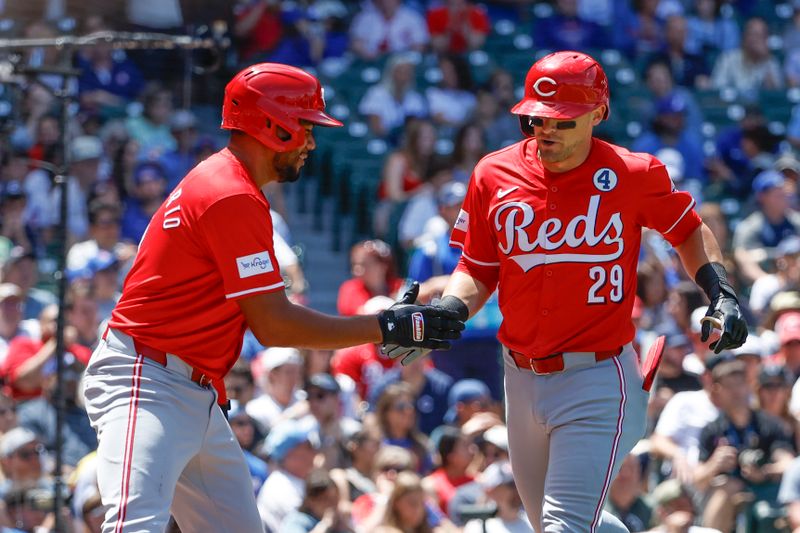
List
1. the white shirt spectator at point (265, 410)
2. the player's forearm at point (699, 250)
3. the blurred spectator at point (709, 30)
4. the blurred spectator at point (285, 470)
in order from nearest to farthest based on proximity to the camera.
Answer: the player's forearm at point (699, 250) → the blurred spectator at point (285, 470) → the white shirt spectator at point (265, 410) → the blurred spectator at point (709, 30)

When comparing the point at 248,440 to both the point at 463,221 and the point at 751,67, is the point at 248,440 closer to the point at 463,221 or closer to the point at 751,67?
the point at 463,221

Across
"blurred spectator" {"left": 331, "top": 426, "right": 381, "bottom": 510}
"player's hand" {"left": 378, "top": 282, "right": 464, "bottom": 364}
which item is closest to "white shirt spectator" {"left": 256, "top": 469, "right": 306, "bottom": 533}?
"blurred spectator" {"left": 331, "top": 426, "right": 381, "bottom": 510}

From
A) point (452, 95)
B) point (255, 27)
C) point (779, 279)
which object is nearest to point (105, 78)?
point (255, 27)

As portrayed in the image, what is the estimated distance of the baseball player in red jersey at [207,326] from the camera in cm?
442

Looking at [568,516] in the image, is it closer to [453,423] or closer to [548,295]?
[548,295]

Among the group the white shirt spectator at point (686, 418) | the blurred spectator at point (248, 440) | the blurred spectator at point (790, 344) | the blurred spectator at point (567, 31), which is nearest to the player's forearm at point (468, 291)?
the blurred spectator at point (248, 440)

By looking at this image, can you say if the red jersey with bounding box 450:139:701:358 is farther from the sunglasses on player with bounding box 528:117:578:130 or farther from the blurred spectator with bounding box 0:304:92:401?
the blurred spectator with bounding box 0:304:92:401

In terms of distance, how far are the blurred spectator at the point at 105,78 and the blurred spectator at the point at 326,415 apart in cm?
412

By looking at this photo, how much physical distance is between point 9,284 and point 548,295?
4976 mm

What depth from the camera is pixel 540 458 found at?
4871 millimetres

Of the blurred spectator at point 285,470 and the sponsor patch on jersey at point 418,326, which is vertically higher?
the sponsor patch on jersey at point 418,326

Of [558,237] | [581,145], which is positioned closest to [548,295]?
[558,237]

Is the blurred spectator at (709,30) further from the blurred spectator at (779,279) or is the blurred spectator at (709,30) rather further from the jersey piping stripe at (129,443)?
the jersey piping stripe at (129,443)

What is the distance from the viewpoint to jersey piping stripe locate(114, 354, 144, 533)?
4.30m
